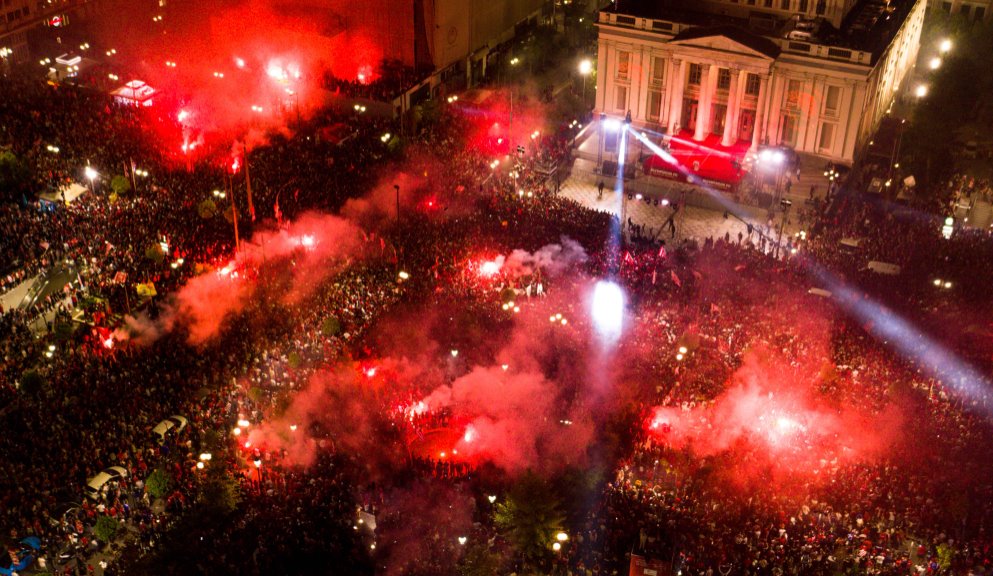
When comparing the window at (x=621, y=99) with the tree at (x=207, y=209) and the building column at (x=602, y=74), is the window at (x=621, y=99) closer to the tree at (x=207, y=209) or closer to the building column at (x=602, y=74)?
the building column at (x=602, y=74)

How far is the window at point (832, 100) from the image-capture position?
43.8m

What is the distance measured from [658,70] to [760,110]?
5.44 meters

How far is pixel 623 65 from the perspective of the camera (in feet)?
156

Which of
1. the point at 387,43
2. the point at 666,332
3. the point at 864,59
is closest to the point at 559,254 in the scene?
the point at 666,332

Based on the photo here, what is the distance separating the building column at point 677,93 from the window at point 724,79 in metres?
1.64

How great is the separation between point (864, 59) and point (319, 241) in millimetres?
25753

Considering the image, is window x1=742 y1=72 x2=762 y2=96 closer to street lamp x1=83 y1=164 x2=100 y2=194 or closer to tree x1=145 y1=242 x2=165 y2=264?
tree x1=145 y1=242 x2=165 y2=264

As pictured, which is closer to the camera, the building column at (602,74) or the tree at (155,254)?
the tree at (155,254)

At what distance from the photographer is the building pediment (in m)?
43.2

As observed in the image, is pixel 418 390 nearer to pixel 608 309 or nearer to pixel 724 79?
pixel 608 309

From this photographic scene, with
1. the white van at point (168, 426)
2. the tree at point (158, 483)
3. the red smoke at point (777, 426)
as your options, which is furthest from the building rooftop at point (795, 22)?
the tree at point (158, 483)

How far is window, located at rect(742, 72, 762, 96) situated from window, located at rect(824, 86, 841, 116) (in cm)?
308

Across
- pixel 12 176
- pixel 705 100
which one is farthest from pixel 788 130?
pixel 12 176

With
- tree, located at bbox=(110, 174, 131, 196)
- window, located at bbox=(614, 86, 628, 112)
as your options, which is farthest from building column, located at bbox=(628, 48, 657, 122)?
tree, located at bbox=(110, 174, 131, 196)
